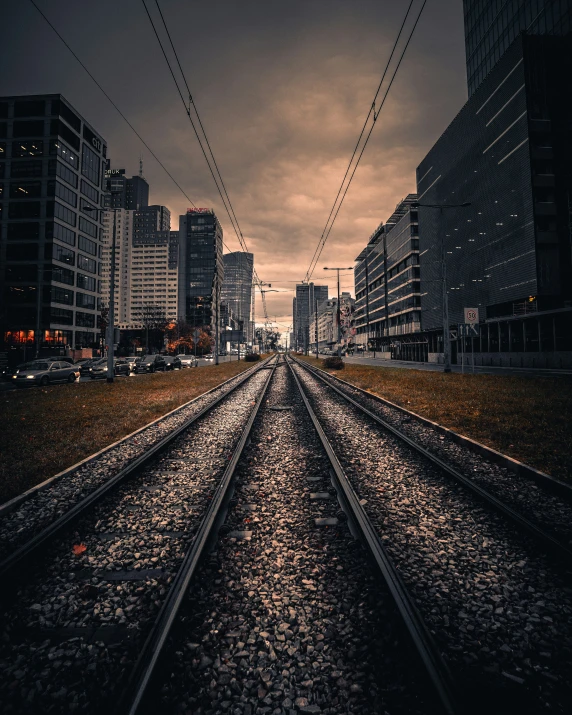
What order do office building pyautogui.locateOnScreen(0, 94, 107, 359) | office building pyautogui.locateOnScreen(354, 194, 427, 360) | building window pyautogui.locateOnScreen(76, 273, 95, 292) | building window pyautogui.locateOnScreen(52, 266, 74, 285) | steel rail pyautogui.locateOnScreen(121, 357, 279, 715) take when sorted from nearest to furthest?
steel rail pyautogui.locateOnScreen(121, 357, 279, 715)
office building pyautogui.locateOnScreen(0, 94, 107, 359)
building window pyautogui.locateOnScreen(52, 266, 74, 285)
office building pyautogui.locateOnScreen(354, 194, 427, 360)
building window pyautogui.locateOnScreen(76, 273, 95, 292)

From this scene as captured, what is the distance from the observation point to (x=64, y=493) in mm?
4973

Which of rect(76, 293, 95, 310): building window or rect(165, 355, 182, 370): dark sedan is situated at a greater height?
rect(76, 293, 95, 310): building window

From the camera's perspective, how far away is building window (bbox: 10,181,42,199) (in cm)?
6475

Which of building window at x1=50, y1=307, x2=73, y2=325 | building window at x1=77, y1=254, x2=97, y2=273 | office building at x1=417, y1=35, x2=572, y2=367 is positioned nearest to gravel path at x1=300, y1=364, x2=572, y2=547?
office building at x1=417, y1=35, x2=572, y2=367

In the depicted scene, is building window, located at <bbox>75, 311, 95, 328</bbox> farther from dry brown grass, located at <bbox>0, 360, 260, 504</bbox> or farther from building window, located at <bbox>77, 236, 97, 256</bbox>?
dry brown grass, located at <bbox>0, 360, 260, 504</bbox>

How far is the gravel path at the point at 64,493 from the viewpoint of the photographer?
3.90 metres

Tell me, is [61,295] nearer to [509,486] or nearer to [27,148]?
[27,148]

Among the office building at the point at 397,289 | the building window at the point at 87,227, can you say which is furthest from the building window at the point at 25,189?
the office building at the point at 397,289

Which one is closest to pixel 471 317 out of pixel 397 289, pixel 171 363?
pixel 171 363

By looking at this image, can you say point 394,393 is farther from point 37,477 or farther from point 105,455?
point 37,477

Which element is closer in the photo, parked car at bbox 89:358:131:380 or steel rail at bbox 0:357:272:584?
steel rail at bbox 0:357:272:584

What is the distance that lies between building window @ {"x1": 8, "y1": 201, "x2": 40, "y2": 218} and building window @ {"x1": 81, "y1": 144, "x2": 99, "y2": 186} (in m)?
14.0

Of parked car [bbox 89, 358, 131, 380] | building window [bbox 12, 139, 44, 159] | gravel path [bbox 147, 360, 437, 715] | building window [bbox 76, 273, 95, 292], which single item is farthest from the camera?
building window [bbox 76, 273, 95, 292]

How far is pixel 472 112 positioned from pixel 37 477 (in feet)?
215
